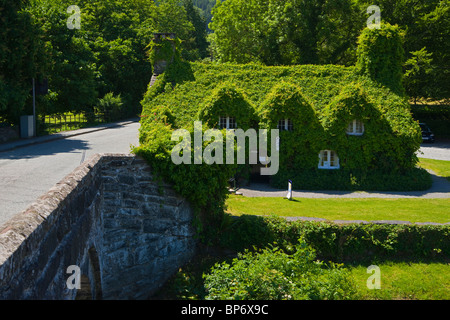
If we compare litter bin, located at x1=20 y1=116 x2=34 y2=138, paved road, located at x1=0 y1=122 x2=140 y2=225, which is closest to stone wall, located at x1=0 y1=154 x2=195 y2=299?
paved road, located at x1=0 y1=122 x2=140 y2=225

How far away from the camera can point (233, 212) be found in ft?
55.6

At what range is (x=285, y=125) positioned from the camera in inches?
943

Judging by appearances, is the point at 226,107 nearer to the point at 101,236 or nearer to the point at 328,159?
the point at 328,159

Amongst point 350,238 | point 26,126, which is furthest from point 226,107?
point 26,126

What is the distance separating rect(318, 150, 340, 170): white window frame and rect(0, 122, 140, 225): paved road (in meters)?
11.1

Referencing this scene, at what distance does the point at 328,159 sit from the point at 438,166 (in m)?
9.03

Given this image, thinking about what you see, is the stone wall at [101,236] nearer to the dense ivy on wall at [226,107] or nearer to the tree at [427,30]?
the dense ivy on wall at [226,107]

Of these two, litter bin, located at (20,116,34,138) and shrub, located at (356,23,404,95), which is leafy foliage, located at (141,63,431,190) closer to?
shrub, located at (356,23,404,95)

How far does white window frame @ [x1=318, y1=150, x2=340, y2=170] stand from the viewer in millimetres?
23906

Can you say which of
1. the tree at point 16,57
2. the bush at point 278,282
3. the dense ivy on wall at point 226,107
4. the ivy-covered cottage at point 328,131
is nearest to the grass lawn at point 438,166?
the ivy-covered cottage at point 328,131

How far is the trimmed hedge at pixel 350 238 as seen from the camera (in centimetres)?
1462

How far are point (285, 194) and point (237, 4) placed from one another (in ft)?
92.0

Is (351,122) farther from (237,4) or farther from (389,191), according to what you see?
(237,4)
